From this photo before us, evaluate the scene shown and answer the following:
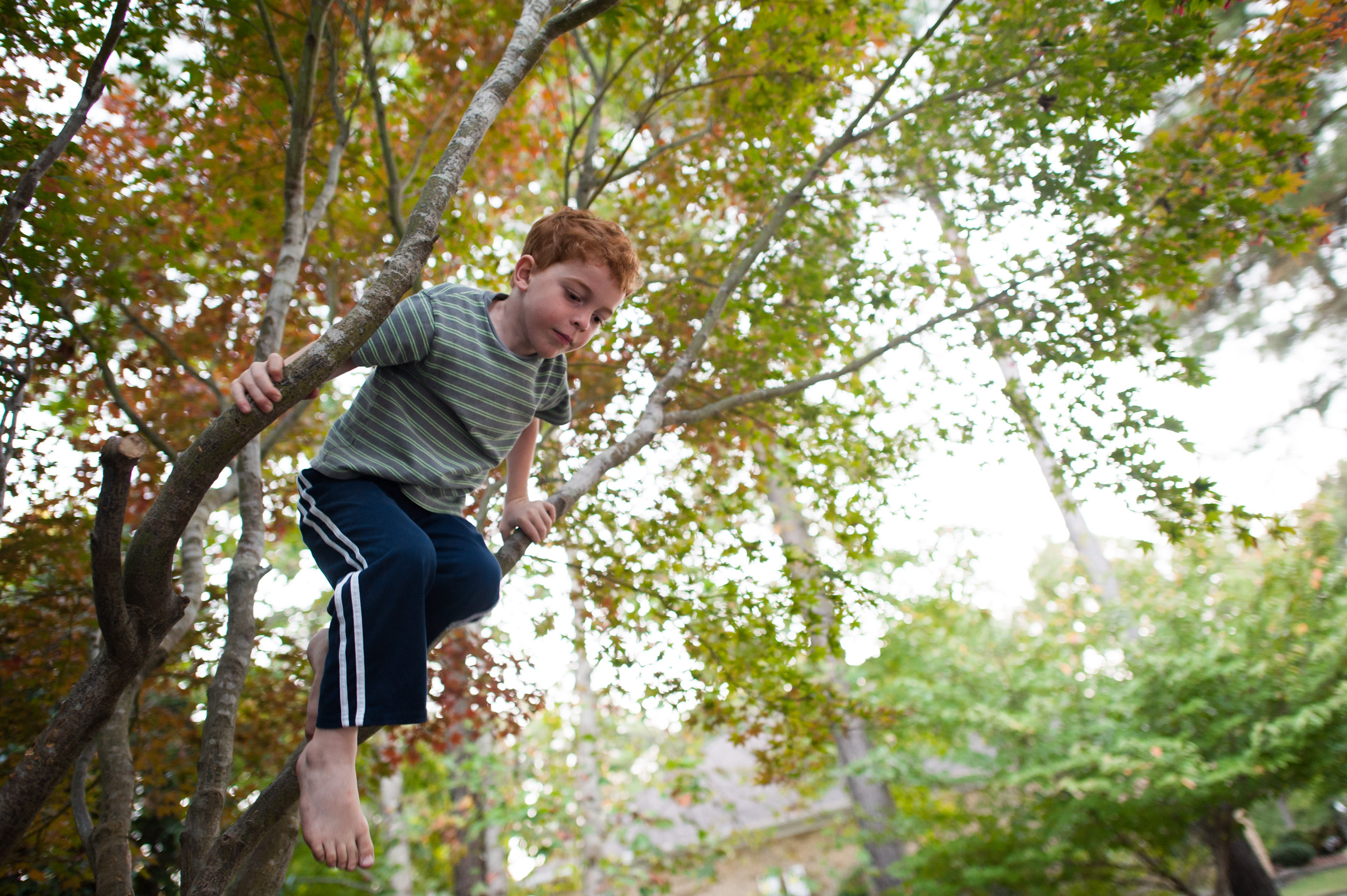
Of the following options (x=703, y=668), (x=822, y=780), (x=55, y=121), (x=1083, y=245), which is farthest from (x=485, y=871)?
(x=1083, y=245)

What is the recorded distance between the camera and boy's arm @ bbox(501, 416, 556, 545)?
2.12m

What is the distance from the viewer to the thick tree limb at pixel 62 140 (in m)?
1.97

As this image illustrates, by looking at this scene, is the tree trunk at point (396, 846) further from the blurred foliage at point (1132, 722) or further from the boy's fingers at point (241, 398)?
the boy's fingers at point (241, 398)

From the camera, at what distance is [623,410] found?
4.42 metres

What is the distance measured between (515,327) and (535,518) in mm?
525

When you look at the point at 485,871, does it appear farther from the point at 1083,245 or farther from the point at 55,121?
the point at 1083,245

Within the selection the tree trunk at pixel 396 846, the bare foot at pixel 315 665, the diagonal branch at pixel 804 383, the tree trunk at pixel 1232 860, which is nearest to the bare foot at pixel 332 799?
the bare foot at pixel 315 665

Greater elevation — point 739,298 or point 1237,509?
point 739,298

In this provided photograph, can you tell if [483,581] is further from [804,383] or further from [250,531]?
[804,383]

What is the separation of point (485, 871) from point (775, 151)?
771cm

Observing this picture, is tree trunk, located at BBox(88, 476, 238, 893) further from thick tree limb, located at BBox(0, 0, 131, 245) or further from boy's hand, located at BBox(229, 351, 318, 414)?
thick tree limb, located at BBox(0, 0, 131, 245)

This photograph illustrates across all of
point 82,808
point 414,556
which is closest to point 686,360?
point 414,556

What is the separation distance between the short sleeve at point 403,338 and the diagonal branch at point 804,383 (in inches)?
42.7

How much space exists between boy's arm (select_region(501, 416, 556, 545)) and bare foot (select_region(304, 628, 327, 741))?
543 millimetres
